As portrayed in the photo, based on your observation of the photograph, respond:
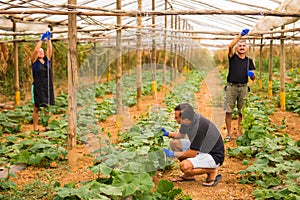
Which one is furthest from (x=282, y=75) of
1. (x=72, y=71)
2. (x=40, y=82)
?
(x=72, y=71)

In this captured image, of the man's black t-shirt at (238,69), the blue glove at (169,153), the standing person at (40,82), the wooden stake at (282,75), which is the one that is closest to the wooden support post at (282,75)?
the wooden stake at (282,75)

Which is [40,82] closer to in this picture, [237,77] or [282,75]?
[237,77]

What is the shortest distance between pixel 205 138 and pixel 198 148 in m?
0.14

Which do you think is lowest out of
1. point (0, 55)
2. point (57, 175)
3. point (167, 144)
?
point (57, 175)

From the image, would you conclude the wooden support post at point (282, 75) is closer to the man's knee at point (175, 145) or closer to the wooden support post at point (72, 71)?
the man's knee at point (175, 145)

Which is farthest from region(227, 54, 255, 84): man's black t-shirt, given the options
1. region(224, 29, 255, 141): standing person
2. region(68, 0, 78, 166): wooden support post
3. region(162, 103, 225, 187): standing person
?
region(68, 0, 78, 166): wooden support post

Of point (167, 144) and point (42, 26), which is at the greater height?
point (42, 26)

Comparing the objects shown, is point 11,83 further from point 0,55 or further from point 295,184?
point 295,184

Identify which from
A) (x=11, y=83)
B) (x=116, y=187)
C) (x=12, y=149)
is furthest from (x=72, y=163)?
(x=11, y=83)

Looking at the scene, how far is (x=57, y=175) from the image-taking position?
16.4 feet

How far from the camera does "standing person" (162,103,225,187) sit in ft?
15.4

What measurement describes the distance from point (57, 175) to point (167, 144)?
1.39 metres

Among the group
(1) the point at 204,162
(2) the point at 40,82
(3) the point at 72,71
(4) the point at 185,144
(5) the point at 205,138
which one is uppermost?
(3) the point at 72,71

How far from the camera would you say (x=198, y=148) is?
4762 mm
